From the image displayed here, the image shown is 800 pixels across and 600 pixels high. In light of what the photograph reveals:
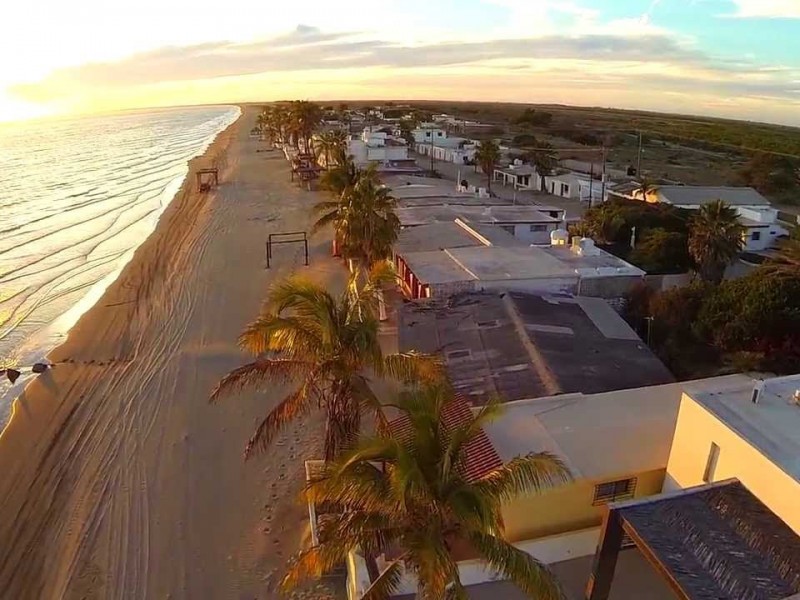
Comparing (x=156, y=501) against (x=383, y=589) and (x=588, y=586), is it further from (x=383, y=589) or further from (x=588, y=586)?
(x=588, y=586)

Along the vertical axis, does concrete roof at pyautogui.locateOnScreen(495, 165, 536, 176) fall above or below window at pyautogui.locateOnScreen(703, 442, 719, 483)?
below

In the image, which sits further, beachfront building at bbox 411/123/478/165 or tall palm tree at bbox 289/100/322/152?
beachfront building at bbox 411/123/478/165

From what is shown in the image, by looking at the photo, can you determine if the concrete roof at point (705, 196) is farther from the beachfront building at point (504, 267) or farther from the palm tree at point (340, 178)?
the palm tree at point (340, 178)

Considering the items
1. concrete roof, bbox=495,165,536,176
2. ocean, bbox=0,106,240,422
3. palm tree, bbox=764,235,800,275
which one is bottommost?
ocean, bbox=0,106,240,422

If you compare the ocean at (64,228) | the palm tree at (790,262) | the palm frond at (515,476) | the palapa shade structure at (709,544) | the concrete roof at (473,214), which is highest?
the palm frond at (515,476)

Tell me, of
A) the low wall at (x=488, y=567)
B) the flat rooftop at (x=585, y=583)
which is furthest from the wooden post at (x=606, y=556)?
the low wall at (x=488, y=567)

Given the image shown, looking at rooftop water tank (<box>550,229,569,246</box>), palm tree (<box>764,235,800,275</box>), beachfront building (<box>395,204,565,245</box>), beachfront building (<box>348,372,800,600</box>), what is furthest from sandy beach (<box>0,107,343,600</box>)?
palm tree (<box>764,235,800,275</box>)

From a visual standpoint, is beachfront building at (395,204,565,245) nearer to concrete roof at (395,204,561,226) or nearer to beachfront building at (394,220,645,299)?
concrete roof at (395,204,561,226)
